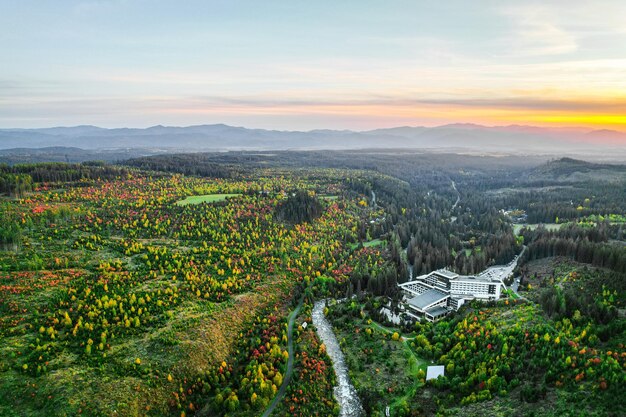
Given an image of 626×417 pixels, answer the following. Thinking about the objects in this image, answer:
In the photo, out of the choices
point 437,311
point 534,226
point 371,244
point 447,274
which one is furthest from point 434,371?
point 534,226

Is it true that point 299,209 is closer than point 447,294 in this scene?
No

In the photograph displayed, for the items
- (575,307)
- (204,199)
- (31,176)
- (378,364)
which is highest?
(31,176)

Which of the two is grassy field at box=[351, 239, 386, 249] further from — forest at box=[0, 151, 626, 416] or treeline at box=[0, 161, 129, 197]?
treeline at box=[0, 161, 129, 197]

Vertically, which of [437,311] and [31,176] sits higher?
[31,176]

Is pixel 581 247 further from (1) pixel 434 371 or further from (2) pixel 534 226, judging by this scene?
(2) pixel 534 226

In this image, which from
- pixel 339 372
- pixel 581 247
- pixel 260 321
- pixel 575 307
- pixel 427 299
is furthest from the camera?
pixel 581 247

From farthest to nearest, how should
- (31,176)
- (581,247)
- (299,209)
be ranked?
(31,176) < (299,209) < (581,247)
